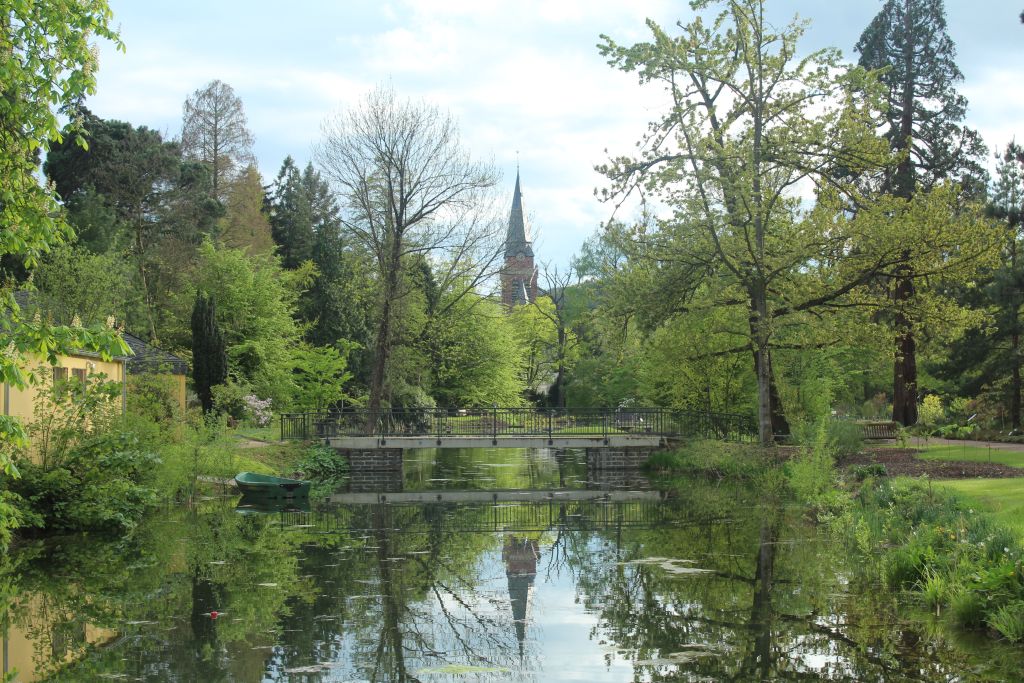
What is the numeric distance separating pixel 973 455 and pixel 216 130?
52780 millimetres

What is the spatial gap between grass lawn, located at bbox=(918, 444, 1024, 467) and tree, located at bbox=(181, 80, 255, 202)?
159 ft

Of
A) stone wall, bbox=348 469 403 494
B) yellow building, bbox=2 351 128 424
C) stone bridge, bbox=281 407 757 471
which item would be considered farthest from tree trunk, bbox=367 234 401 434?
yellow building, bbox=2 351 128 424

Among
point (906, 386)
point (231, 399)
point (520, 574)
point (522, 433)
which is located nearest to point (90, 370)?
point (520, 574)

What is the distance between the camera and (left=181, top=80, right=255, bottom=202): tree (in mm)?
64812

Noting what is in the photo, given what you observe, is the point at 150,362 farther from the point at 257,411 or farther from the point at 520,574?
the point at 520,574

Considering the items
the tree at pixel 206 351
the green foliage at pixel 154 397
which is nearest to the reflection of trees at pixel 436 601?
the green foliage at pixel 154 397

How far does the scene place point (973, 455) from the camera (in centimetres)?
2664

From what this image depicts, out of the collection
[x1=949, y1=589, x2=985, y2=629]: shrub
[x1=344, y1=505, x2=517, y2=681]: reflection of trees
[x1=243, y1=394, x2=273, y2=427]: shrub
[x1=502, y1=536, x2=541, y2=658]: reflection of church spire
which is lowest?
[x1=502, y1=536, x2=541, y2=658]: reflection of church spire

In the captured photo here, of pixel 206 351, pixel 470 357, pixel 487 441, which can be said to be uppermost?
pixel 470 357

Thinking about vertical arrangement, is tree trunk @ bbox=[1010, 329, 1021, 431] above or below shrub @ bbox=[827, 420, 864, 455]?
above

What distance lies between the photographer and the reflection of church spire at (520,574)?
12.5m

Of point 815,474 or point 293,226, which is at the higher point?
point 293,226

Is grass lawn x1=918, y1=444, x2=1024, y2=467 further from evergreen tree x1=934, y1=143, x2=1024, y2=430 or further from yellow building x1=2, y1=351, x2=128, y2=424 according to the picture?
yellow building x1=2, y1=351, x2=128, y2=424

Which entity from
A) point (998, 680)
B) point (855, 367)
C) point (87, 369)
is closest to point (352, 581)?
point (998, 680)
